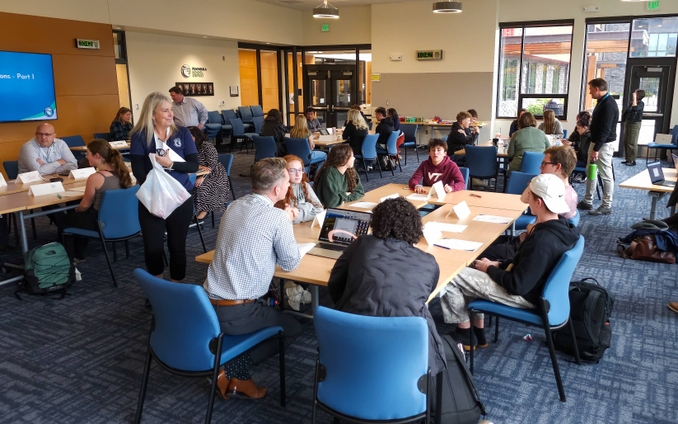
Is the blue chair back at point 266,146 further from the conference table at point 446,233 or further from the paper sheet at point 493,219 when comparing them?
the paper sheet at point 493,219

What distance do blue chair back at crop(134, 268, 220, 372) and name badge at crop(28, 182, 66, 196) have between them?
2.98 meters

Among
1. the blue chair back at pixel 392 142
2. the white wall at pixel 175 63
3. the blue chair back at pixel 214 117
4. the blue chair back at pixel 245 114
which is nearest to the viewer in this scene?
the blue chair back at pixel 392 142

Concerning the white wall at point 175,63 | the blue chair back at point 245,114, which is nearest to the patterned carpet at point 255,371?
the white wall at point 175,63

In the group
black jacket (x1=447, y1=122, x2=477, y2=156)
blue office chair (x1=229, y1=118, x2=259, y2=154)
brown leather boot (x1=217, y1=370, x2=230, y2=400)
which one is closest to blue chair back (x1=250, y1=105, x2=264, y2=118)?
blue office chair (x1=229, y1=118, x2=259, y2=154)

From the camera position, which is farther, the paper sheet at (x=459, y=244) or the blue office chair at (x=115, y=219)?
the blue office chair at (x=115, y=219)

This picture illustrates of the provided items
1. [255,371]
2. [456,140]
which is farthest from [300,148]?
[255,371]

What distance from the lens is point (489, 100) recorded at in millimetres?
12477

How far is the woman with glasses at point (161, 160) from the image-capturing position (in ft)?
11.6

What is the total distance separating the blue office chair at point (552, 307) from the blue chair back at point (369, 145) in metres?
6.03

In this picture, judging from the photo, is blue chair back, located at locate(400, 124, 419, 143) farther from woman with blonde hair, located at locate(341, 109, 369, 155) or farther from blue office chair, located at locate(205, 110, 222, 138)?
blue office chair, located at locate(205, 110, 222, 138)

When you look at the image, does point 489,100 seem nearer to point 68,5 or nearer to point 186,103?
point 186,103

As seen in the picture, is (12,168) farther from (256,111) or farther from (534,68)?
(534,68)

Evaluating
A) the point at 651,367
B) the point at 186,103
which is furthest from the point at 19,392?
the point at 186,103

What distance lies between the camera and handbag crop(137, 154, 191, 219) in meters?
3.41
